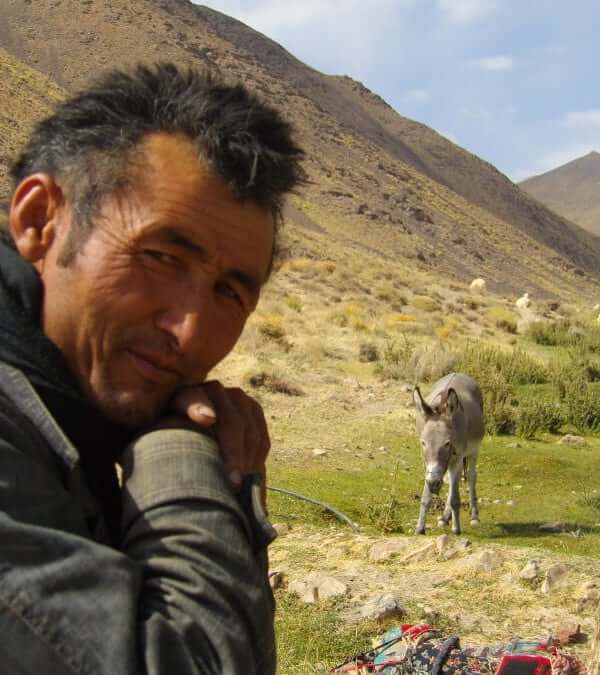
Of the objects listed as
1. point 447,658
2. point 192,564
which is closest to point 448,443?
point 447,658

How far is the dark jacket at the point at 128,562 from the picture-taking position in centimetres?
101

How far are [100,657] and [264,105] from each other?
1.15m

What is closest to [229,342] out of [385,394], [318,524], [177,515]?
[177,515]

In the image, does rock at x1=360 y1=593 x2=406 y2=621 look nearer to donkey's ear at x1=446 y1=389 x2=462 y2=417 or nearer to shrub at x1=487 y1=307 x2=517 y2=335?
donkey's ear at x1=446 y1=389 x2=462 y2=417

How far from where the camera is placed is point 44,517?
111 centimetres

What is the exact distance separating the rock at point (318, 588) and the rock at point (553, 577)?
57.3 inches

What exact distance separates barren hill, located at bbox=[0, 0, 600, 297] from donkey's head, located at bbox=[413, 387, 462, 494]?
116 feet

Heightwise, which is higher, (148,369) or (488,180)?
(488,180)

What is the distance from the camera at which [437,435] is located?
867cm

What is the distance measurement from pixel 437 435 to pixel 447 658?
463 centimetres

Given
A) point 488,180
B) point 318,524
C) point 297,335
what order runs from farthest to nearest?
point 488,180 < point 297,335 < point 318,524

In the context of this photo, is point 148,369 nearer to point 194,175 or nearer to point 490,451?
point 194,175

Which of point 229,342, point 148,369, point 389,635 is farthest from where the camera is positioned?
point 389,635

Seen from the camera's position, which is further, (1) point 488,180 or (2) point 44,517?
(1) point 488,180
